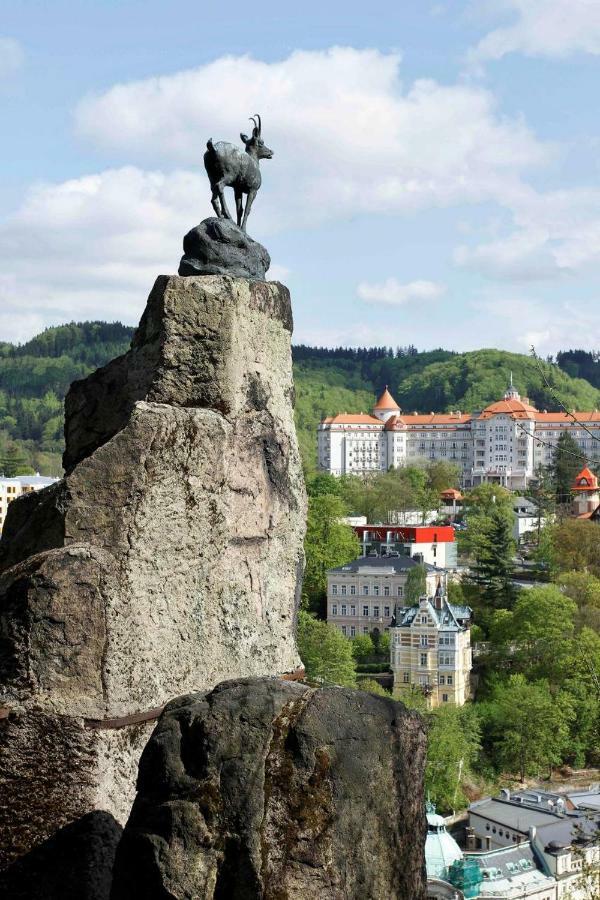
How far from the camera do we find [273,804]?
466cm

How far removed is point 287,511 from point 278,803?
9.61 ft

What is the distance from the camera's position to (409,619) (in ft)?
193

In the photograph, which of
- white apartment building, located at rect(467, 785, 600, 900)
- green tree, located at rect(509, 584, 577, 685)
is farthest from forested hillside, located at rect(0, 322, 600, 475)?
white apartment building, located at rect(467, 785, 600, 900)

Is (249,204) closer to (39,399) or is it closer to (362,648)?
(362,648)

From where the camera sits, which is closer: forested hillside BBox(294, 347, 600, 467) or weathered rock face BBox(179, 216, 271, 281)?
weathered rock face BBox(179, 216, 271, 281)

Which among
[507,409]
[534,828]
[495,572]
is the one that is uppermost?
[507,409]

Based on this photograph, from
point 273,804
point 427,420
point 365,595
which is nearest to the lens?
point 273,804

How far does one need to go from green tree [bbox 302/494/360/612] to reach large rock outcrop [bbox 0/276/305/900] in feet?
201

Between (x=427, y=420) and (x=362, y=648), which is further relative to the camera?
(x=427, y=420)

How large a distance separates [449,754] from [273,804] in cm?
4444

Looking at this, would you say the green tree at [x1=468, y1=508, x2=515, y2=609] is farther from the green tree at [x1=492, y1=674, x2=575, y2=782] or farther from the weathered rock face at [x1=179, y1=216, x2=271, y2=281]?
the weathered rock face at [x1=179, y1=216, x2=271, y2=281]

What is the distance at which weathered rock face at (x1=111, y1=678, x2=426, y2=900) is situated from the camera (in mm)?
4590

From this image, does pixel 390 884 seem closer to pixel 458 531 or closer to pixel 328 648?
pixel 328 648

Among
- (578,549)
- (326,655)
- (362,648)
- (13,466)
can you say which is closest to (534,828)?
(326,655)
